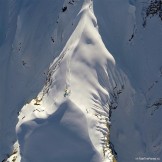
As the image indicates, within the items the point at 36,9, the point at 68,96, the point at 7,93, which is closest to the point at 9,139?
the point at 7,93

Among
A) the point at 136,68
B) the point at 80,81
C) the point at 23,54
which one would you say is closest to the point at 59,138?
the point at 80,81

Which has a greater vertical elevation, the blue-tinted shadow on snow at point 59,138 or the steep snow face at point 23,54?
the steep snow face at point 23,54

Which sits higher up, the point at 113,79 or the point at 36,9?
the point at 36,9

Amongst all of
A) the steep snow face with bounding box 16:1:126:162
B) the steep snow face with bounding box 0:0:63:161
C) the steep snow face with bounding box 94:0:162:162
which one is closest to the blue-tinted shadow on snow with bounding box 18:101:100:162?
the steep snow face with bounding box 16:1:126:162

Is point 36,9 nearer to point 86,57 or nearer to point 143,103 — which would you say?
point 86,57

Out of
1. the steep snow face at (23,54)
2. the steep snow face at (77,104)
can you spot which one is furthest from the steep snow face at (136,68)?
the steep snow face at (23,54)

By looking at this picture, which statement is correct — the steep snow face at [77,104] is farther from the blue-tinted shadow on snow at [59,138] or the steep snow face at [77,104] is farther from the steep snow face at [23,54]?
the steep snow face at [23,54]
